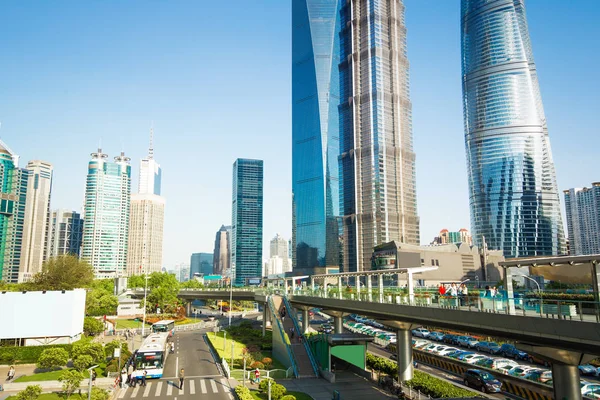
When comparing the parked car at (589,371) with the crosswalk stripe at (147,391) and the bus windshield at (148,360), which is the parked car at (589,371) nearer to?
the crosswalk stripe at (147,391)

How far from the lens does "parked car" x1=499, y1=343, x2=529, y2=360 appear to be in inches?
2269

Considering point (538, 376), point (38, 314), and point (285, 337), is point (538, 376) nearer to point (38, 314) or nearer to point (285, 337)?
point (285, 337)

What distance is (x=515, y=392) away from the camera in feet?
138

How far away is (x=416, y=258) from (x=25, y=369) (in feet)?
362

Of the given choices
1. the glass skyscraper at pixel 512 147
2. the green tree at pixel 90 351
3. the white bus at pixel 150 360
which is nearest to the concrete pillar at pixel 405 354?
the white bus at pixel 150 360

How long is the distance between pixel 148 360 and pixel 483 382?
106 feet

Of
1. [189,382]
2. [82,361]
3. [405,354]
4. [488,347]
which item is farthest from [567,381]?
[82,361]

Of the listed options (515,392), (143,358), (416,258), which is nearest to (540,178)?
(416,258)

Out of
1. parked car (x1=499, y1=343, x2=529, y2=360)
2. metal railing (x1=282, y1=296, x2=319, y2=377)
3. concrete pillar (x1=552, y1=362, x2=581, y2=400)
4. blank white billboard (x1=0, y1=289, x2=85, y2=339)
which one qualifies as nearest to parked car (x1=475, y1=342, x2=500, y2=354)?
parked car (x1=499, y1=343, x2=529, y2=360)

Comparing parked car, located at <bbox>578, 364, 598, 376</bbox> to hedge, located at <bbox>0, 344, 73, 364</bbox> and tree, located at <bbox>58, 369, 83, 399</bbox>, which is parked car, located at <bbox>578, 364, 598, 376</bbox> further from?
hedge, located at <bbox>0, 344, 73, 364</bbox>

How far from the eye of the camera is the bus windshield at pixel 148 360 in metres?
46.3

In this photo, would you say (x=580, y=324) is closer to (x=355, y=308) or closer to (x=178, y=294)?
(x=355, y=308)

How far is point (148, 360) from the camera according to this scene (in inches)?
1834

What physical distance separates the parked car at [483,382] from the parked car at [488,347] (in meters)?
19.4
